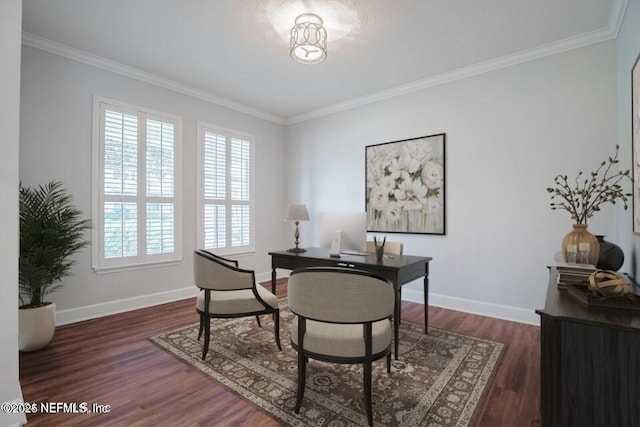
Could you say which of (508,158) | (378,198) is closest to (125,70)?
(378,198)

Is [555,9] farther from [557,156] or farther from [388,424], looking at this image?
[388,424]

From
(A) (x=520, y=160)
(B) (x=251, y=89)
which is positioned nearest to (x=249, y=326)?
(B) (x=251, y=89)

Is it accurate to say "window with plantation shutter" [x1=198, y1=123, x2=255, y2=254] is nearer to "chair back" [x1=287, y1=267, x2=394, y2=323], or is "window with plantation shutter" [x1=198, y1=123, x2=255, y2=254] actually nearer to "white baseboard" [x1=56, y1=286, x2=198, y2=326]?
"white baseboard" [x1=56, y1=286, x2=198, y2=326]

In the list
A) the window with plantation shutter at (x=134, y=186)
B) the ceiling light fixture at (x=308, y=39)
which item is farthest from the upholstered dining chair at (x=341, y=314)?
the window with plantation shutter at (x=134, y=186)

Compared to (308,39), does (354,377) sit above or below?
below

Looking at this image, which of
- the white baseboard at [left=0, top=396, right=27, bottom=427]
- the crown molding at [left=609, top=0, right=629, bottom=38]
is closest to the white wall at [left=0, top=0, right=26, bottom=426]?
the white baseboard at [left=0, top=396, right=27, bottom=427]

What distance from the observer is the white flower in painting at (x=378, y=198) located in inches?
175

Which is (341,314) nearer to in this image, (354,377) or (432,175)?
(354,377)

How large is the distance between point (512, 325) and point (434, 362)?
55.4 inches

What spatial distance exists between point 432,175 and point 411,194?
1.21 ft

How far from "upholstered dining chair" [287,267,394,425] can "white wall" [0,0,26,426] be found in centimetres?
159

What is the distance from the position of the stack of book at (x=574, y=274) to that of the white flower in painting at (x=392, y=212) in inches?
103

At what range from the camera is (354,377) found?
89.1 inches

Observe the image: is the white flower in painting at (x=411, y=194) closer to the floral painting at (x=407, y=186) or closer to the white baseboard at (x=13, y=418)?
the floral painting at (x=407, y=186)
